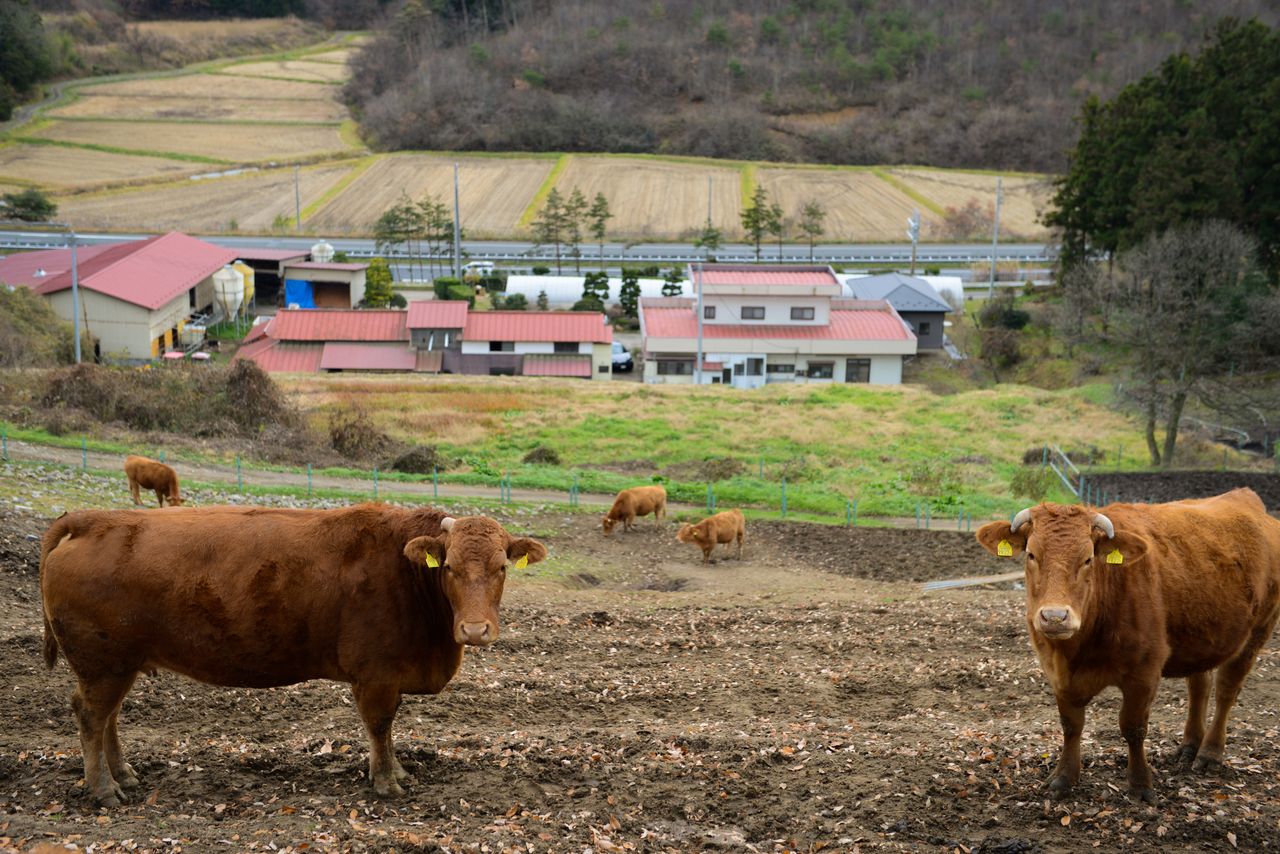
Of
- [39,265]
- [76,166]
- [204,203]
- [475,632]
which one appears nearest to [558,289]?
[39,265]

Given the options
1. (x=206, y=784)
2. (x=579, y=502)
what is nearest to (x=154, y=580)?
(x=206, y=784)

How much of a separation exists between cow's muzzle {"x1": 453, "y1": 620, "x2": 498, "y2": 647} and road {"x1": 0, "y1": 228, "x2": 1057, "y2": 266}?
A: 277 feet

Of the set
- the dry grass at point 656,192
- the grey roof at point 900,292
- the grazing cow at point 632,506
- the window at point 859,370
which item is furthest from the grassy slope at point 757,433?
the dry grass at point 656,192

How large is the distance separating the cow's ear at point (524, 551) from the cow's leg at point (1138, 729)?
5.16 metres

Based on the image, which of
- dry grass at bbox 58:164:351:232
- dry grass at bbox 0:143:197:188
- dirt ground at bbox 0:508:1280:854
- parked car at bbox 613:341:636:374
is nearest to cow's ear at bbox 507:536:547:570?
dirt ground at bbox 0:508:1280:854

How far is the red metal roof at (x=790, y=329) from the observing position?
218ft

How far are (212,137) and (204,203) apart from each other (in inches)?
802

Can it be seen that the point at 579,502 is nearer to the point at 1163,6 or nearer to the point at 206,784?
the point at 206,784

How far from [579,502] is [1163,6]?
14177 cm

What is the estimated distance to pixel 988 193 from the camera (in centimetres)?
11256

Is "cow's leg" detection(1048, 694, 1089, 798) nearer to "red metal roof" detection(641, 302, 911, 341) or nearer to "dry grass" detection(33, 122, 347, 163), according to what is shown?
"red metal roof" detection(641, 302, 911, 341)

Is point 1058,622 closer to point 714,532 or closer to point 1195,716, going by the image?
point 1195,716

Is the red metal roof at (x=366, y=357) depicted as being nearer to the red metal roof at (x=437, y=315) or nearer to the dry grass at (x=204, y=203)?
the red metal roof at (x=437, y=315)

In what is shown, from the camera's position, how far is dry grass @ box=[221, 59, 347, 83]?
140 m
